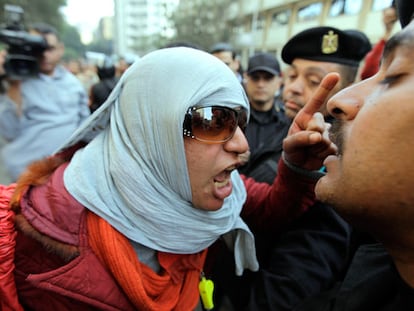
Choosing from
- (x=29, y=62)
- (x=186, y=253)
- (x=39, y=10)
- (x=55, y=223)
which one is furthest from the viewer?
(x=39, y=10)

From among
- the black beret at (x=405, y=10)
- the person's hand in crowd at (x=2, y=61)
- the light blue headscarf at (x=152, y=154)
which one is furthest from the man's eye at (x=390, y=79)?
the person's hand in crowd at (x=2, y=61)

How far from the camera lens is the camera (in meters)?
Result: 2.55

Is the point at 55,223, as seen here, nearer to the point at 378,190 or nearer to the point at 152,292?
the point at 152,292

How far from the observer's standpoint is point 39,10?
2052 centimetres

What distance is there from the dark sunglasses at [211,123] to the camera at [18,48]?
7.74 ft

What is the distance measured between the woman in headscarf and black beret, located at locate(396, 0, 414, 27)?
488 millimetres

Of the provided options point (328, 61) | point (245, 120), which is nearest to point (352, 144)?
point (245, 120)

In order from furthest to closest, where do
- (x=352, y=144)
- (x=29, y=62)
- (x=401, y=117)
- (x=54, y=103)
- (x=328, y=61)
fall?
(x=54, y=103) < (x=29, y=62) < (x=328, y=61) < (x=352, y=144) < (x=401, y=117)

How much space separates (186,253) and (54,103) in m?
2.48

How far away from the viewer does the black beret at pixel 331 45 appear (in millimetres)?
2016

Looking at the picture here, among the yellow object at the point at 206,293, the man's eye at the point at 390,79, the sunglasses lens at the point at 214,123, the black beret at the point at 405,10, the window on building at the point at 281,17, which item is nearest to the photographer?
the man's eye at the point at 390,79

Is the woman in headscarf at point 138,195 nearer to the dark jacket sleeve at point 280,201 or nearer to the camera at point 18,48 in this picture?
the dark jacket sleeve at point 280,201

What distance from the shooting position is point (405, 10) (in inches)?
33.4

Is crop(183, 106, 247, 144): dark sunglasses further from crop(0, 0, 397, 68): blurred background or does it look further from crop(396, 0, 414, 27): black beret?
crop(0, 0, 397, 68): blurred background
